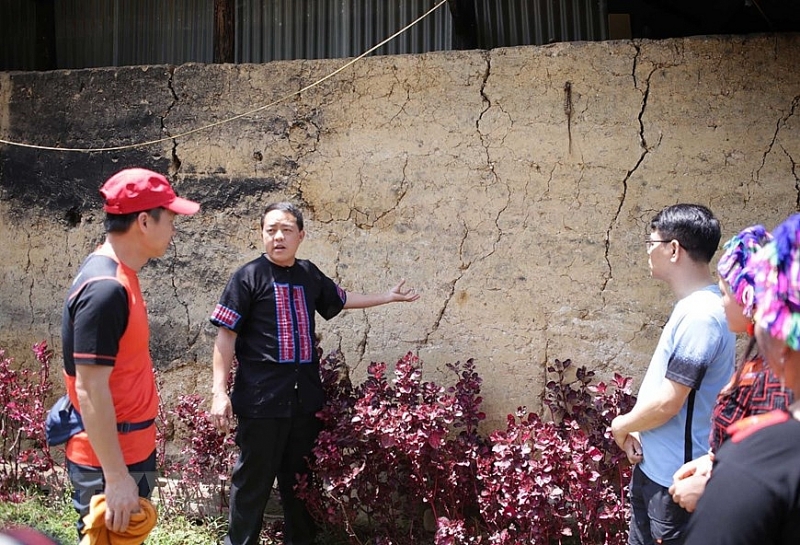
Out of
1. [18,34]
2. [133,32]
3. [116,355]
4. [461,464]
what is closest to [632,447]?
[461,464]

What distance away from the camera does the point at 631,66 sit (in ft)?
12.8

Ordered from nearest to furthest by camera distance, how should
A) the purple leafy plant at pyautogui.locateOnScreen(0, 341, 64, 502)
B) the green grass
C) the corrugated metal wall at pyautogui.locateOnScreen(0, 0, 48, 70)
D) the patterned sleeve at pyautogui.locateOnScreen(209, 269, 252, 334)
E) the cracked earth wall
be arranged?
the patterned sleeve at pyautogui.locateOnScreen(209, 269, 252, 334) → the cracked earth wall → the green grass → the purple leafy plant at pyautogui.locateOnScreen(0, 341, 64, 502) → the corrugated metal wall at pyautogui.locateOnScreen(0, 0, 48, 70)

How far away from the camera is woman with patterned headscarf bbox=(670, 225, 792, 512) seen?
1.94m

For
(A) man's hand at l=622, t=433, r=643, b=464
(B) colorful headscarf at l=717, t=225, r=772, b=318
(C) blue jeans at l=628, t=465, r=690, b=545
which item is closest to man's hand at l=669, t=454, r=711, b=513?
(C) blue jeans at l=628, t=465, r=690, b=545

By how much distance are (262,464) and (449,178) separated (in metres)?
1.70

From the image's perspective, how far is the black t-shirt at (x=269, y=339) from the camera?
11.6 ft

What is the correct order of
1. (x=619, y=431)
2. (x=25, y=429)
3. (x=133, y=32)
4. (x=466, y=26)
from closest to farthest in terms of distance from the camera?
(x=619, y=431) < (x=25, y=429) < (x=466, y=26) < (x=133, y=32)

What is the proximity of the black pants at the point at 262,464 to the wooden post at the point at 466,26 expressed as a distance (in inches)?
97.1

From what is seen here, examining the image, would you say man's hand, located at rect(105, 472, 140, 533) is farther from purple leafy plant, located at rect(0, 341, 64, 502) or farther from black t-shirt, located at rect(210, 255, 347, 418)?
purple leafy plant, located at rect(0, 341, 64, 502)

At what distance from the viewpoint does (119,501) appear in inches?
97.3

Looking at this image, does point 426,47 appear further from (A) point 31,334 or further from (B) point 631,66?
(A) point 31,334

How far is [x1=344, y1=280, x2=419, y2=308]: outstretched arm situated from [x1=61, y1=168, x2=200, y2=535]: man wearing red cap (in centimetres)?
127

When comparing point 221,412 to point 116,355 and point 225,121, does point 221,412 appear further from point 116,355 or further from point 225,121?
point 225,121

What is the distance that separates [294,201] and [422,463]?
→ 5.27 ft
